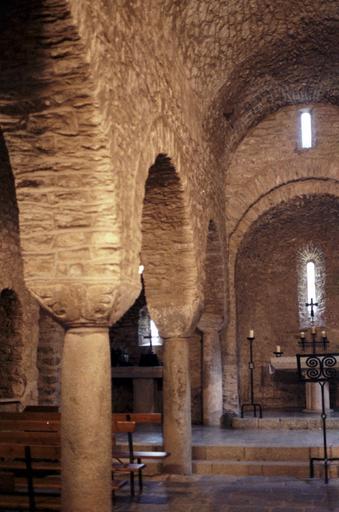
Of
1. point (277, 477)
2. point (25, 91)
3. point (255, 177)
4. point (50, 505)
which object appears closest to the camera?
point (25, 91)

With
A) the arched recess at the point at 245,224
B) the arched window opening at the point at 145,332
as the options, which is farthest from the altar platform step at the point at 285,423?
the arched window opening at the point at 145,332

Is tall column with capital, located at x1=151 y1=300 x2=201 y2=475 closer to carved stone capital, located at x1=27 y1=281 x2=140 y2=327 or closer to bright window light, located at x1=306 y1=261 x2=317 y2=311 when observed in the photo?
carved stone capital, located at x1=27 y1=281 x2=140 y2=327

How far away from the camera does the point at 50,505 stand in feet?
20.3

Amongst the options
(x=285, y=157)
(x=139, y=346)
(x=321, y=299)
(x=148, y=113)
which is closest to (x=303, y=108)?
(x=285, y=157)

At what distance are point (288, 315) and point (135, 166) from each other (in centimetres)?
946

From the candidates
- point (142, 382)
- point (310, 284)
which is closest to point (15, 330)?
point (142, 382)

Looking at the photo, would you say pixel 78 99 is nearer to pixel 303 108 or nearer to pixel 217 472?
pixel 217 472

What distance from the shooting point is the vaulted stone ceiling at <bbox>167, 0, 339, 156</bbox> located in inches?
351

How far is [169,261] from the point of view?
9.09 m

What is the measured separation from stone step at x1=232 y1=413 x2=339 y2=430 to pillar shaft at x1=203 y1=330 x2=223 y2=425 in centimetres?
75

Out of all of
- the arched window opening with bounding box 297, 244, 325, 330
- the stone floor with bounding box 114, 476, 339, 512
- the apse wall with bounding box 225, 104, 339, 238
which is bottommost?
the stone floor with bounding box 114, 476, 339, 512

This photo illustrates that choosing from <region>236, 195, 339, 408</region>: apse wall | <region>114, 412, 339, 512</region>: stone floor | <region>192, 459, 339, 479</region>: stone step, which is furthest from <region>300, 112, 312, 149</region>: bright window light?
<region>192, 459, 339, 479</region>: stone step

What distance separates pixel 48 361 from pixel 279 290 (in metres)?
→ 5.92

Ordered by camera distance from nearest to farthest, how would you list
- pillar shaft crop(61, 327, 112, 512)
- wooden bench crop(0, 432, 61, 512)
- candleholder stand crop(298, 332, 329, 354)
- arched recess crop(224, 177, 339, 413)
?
pillar shaft crop(61, 327, 112, 512) < wooden bench crop(0, 432, 61, 512) < arched recess crop(224, 177, 339, 413) < candleholder stand crop(298, 332, 329, 354)
